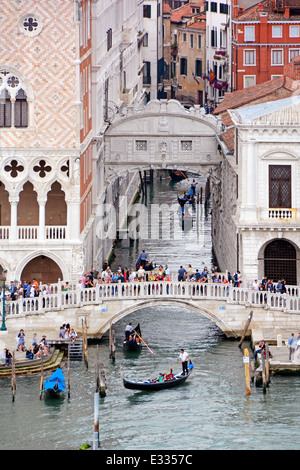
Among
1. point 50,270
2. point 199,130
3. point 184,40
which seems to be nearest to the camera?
point 50,270

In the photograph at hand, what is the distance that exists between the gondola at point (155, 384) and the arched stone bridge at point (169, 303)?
580 centimetres

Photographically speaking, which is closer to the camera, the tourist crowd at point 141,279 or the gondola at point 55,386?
the gondola at point 55,386

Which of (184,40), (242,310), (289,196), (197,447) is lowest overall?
(197,447)

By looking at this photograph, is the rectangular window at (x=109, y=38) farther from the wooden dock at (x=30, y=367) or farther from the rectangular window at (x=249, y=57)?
the rectangular window at (x=249, y=57)

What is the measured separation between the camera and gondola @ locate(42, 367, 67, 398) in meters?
53.0

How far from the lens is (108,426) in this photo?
165ft

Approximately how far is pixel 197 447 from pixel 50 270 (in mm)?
17930

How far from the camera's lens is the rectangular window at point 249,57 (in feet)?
336

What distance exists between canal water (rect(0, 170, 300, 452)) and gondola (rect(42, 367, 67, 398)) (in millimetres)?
282

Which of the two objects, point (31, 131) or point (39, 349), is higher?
point (31, 131)

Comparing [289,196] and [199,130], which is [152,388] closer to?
[289,196]

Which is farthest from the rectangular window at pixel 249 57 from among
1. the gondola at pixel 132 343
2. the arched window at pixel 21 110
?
the gondola at pixel 132 343

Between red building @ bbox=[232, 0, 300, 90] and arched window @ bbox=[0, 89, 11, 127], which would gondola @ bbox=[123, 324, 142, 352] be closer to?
arched window @ bbox=[0, 89, 11, 127]

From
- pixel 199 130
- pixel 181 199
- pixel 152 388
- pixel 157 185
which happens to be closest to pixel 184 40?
pixel 157 185
